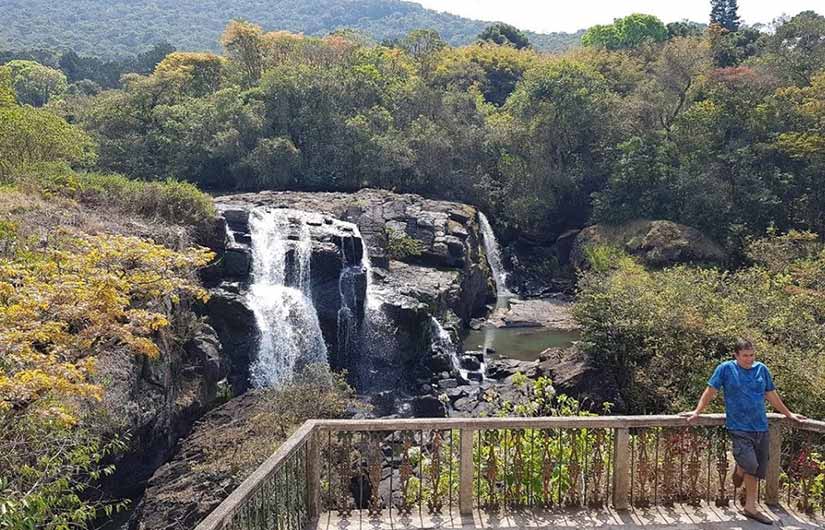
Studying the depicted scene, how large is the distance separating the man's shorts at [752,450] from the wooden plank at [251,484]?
3.85m

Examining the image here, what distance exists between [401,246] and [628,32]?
40.9 metres

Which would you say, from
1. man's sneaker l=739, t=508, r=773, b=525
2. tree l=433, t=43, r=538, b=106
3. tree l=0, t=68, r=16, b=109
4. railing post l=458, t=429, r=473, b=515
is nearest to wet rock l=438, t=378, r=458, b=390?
railing post l=458, t=429, r=473, b=515

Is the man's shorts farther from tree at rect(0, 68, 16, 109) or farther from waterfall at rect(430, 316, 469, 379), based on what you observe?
tree at rect(0, 68, 16, 109)

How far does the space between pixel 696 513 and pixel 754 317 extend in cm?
1166

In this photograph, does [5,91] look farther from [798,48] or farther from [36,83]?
[36,83]

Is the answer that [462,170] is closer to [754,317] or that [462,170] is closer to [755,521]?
[754,317]

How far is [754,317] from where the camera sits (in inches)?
619

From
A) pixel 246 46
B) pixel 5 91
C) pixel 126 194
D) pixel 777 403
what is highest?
pixel 246 46

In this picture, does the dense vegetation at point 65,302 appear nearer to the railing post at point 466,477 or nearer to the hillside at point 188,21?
the railing post at point 466,477

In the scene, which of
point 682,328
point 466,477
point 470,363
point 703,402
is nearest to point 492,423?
point 466,477

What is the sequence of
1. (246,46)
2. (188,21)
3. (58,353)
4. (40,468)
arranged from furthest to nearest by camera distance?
(188,21)
(246,46)
(58,353)
(40,468)

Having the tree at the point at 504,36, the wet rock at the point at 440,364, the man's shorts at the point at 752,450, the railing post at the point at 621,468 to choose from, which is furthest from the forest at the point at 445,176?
the tree at the point at 504,36

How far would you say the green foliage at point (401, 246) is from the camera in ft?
82.9

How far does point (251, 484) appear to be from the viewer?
4270 millimetres
